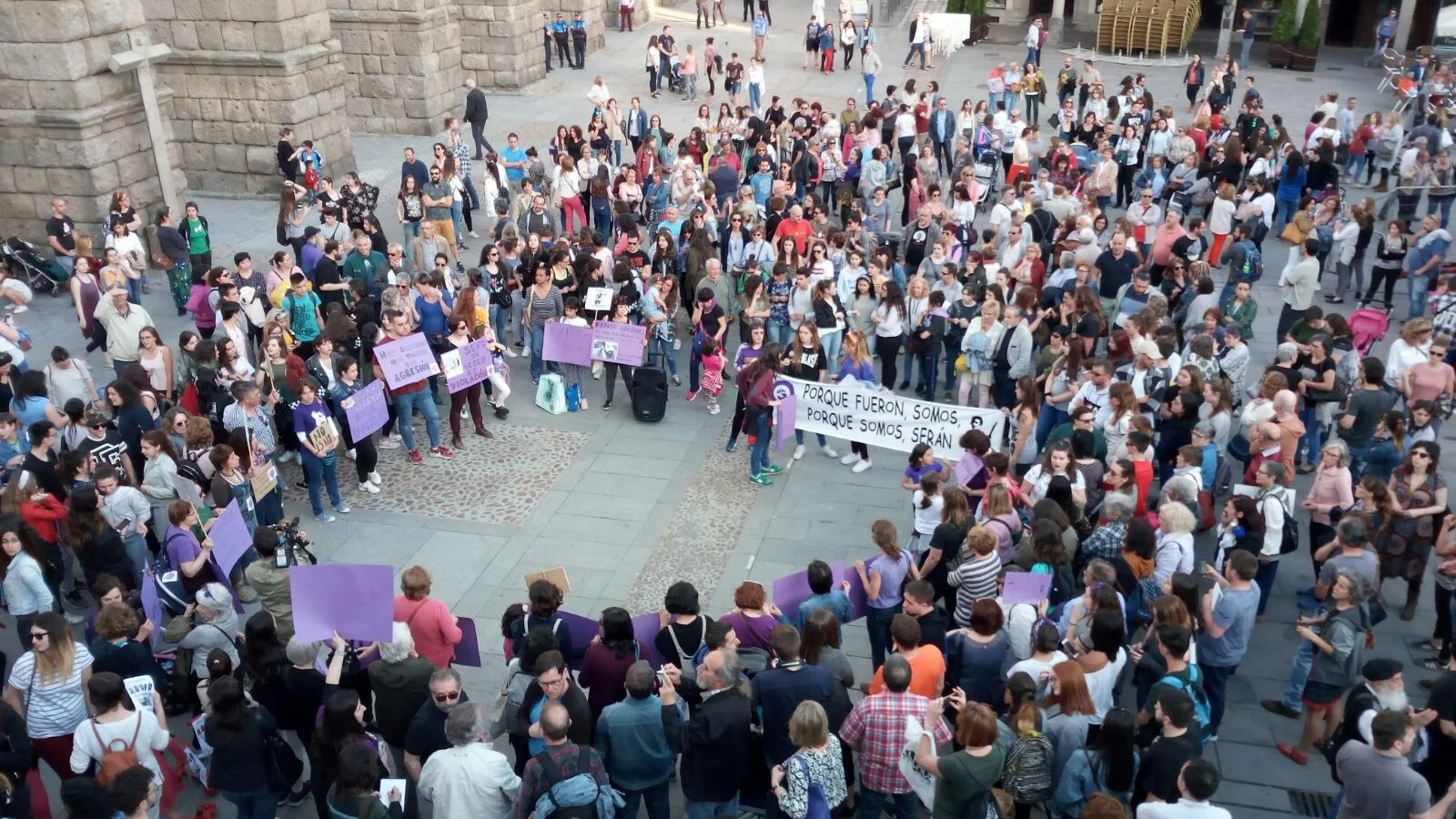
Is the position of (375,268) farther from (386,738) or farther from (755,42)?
(755,42)

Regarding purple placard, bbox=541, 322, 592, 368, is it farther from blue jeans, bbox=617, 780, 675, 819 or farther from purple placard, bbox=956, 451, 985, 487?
blue jeans, bbox=617, 780, 675, 819

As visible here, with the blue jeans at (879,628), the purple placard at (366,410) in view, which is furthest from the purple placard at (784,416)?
the purple placard at (366,410)

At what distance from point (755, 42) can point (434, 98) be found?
11.5 metres

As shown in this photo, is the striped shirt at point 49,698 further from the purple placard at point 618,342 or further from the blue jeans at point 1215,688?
the blue jeans at point 1215,688

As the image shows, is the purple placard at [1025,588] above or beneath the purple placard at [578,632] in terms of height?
above

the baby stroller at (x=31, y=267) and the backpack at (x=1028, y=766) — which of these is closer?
the backpack at (x=1028, y=766)

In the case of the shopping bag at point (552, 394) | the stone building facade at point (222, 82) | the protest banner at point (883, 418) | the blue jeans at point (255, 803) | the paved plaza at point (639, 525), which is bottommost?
the paved plaza at point (639, 525)

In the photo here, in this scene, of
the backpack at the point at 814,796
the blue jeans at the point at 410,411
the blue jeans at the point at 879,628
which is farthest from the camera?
the blue jeans at the point at 410,411

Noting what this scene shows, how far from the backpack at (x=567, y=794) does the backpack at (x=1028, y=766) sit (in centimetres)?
226

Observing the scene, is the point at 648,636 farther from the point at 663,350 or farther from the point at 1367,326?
the point at 1367,326

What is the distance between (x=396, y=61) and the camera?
2558 centimetres

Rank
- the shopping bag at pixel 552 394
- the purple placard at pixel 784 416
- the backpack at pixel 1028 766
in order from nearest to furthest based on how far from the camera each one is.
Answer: the backpack at pixel 1028 766 < the purple placard at pixel 784 416 < the shopping bag at pixel 552 394

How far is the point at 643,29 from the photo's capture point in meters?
37.7

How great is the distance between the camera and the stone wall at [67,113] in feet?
54.4
